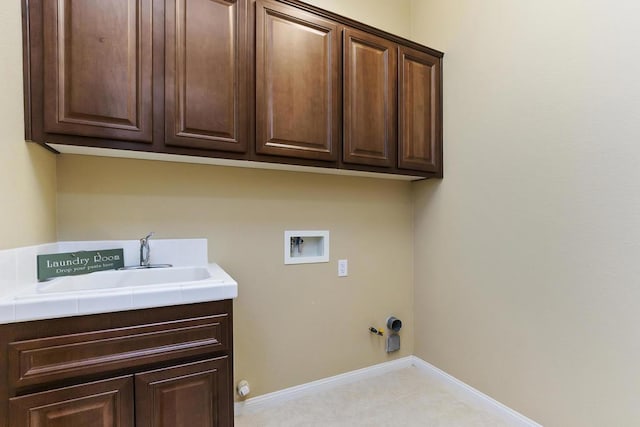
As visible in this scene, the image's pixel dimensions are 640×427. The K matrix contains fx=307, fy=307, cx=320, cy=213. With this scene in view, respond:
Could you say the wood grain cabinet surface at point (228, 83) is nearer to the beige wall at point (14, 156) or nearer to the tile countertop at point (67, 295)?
the beige wall at point (14, 156)

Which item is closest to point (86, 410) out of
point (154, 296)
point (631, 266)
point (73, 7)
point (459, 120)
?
point (154, 296)

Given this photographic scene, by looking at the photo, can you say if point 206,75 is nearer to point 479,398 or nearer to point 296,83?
point 296,83

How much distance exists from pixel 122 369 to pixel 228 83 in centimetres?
131

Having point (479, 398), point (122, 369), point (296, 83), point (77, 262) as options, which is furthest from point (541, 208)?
point (77, 262)

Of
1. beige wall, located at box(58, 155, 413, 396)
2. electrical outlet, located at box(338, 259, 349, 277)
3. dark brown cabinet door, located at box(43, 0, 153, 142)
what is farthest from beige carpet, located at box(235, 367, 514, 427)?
dark brown cabinet door, located at box(43, 0, 153, 142)

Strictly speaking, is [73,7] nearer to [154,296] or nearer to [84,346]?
[154,296]

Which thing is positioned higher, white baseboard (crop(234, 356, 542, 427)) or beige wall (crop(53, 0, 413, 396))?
beige wall (crop(53, 0, 413, 396))

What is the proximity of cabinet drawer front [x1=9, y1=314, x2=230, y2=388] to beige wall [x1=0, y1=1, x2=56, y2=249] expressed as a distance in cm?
42

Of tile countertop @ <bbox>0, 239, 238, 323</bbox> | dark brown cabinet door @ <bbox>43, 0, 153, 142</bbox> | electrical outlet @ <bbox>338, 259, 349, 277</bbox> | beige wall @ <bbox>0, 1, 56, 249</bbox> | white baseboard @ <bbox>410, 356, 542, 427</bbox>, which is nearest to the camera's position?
tile countertop @ <bbox>0, 239, 238, 323</bbox>

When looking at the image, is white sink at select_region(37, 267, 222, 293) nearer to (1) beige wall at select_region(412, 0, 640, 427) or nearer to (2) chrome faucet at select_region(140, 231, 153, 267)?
(2) chrome faucet at select_region(140, 231, 153, 267)

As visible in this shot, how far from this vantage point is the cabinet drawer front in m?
0.99

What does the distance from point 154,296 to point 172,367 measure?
0.29m

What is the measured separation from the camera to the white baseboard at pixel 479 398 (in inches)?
70.0

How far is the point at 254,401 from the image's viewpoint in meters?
1.93
